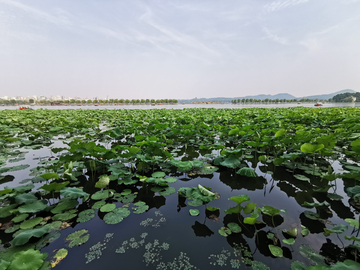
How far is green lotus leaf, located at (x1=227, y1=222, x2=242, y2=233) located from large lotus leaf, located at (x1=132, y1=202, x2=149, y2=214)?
53.9 inches

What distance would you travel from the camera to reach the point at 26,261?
1557 mm

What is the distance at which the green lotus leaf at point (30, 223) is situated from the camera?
2.13 m

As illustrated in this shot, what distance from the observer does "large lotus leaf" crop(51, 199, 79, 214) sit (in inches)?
98.7

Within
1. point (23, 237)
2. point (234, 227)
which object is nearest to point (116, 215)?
point (23, 237)

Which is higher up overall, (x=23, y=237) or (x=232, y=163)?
(x=232, y=163)

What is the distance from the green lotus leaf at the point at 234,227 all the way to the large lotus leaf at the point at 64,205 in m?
2.53

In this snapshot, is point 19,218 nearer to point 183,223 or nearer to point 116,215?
point 116,215

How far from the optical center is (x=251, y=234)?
2156 millimetres

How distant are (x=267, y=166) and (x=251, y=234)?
2913 mm

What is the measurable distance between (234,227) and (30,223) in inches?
114

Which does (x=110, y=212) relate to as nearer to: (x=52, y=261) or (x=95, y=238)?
(x=95, y=238)

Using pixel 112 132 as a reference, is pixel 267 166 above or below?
below

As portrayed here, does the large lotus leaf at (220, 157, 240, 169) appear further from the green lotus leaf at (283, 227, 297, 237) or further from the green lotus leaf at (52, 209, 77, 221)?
the green lotus leaf at (52, 209, 77, 221)

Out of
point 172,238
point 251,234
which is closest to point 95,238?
point 172,238
